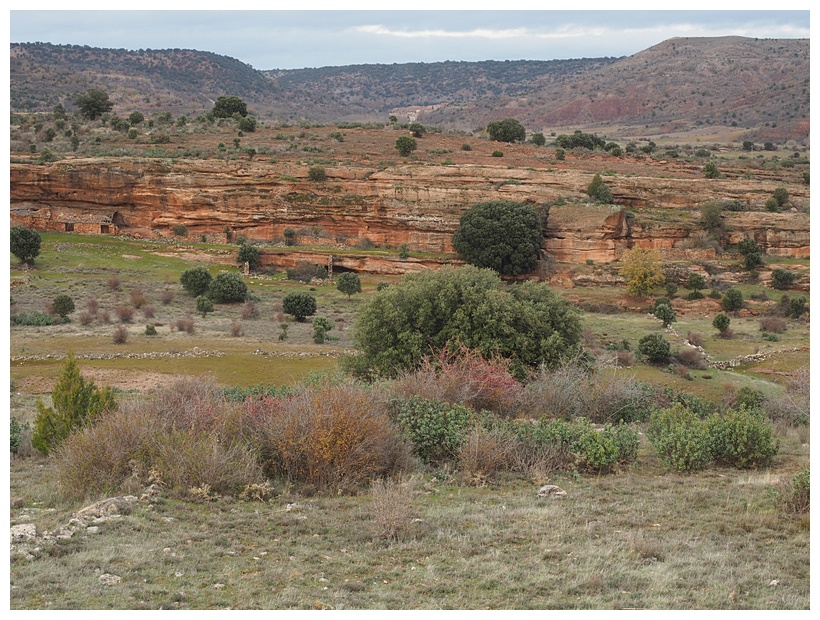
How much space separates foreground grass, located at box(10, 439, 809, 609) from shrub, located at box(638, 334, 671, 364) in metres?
16.7

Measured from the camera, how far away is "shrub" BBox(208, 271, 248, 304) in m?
33.9

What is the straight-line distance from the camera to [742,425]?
10.6m

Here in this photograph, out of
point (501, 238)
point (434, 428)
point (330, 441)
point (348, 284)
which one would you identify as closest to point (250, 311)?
point (348, 284)

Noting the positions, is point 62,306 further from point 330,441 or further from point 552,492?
point 552,492

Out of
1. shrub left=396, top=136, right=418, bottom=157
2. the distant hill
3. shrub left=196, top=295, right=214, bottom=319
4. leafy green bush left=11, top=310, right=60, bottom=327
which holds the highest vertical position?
the distant hill

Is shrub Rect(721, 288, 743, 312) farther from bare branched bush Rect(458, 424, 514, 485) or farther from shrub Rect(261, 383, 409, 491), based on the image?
shrub Rect(261, 383, 409, 491)

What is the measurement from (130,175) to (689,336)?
32474mm

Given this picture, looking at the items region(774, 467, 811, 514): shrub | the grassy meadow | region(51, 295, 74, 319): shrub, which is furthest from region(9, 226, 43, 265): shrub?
region(774, 467, 811, 514): shrub

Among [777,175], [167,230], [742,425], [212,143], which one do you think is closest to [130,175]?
[167,230]

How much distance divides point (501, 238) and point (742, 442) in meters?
31.5

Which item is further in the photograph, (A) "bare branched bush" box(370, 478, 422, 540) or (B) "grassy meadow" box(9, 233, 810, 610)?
(A) "bare branched bush" box(370, 478, 422, 540)

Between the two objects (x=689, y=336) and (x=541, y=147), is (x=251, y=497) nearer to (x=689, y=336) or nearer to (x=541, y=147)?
(x=689, y=336)

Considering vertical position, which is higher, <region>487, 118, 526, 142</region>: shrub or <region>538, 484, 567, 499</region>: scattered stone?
<region>487, 118, 526, 142</region>: shrub

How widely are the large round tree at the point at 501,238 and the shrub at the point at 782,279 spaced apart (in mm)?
11617
